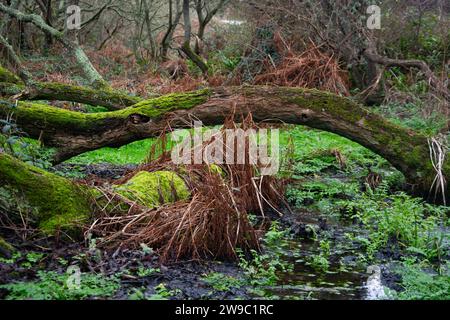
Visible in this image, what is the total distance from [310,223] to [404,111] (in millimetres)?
6103

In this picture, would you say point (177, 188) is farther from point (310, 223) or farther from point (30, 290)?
point (30, 290)

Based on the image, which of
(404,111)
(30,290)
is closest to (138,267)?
(30,290)

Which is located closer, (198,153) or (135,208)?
(135,208)

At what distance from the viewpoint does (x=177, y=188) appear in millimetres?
6875

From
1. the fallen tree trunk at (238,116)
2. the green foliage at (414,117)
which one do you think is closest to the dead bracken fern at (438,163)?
the fallen tree trunk at (238,116)

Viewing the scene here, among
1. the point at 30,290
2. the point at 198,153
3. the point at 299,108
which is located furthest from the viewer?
the point at 299,108

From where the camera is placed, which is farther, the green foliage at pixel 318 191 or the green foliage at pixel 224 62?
the green foliage at pixel 224 62

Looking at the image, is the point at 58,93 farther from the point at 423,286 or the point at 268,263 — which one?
the point at 423,286

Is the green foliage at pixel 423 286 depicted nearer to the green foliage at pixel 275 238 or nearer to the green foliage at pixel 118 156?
the green foliage at pixel 275 238

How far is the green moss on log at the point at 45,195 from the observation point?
555cm

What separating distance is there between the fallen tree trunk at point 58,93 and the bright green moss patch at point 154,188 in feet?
12.1

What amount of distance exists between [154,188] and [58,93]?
4569mm

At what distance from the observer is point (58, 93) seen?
34.3 ft

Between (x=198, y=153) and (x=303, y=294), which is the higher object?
(x=198, y=153)
